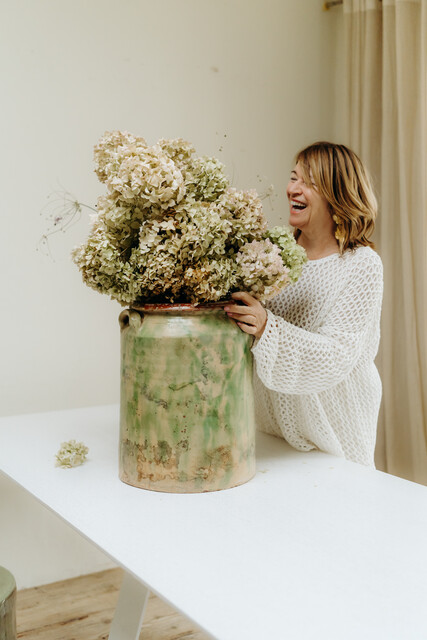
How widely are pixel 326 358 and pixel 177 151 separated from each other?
461mm

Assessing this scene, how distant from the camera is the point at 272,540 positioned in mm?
922

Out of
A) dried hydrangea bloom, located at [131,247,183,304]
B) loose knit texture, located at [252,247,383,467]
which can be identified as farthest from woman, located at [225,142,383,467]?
dried hydrangea bloom, located at [131,247,183,304]

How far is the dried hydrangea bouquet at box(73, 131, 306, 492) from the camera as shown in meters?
1.07

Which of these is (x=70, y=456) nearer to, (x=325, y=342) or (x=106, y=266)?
(x=106, y=266)

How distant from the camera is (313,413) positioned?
1.36 meters

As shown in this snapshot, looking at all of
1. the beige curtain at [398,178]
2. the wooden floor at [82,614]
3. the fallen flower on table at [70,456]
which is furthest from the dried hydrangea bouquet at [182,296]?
the beige curtain at [398,178]

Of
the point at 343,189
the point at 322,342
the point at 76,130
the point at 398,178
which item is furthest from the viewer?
the point at 398,178

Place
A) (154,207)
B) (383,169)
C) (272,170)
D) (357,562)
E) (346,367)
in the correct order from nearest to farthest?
(357,562) < (154,207) < (346,367) < (383,169) < (272,170)

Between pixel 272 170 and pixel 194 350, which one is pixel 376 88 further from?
pixel 194 350

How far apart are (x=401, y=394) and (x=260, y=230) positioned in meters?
1.44

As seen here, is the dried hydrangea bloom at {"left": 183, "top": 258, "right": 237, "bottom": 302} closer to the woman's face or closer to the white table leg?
the woman's face

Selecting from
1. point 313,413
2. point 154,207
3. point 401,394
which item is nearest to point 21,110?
point 154,207

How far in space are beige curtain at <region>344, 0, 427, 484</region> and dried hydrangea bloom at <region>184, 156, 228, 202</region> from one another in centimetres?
133

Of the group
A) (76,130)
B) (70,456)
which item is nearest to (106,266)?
(70,456)
